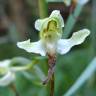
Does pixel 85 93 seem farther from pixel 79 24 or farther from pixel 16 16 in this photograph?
pixel 16 16

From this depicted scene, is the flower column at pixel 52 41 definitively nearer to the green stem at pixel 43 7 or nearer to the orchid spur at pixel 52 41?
the orchid spur at pixel 52 41

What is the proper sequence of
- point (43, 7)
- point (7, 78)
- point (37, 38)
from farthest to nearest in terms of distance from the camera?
point (37, 38) < point (7, 78) < point (43, 7)

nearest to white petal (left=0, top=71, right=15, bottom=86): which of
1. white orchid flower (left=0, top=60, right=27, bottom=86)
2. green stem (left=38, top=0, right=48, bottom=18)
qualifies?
white orchid flower (left=0, top=60, right=27, bottom=86)

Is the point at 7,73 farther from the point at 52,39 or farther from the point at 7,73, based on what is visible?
the point at 52,39

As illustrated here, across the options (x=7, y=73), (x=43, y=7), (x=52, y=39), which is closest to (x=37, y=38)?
(x=7, y=73)

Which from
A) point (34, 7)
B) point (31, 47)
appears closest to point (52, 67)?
point (31, 47)

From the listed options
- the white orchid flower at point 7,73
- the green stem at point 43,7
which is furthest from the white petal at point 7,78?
the green stem at point 43,7

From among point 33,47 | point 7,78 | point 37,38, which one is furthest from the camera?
point 37,38
